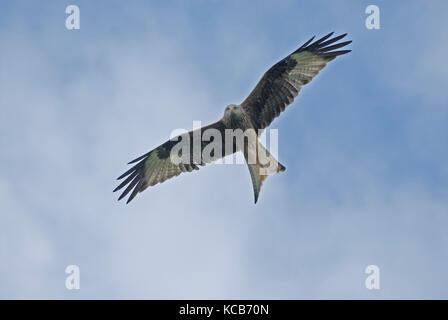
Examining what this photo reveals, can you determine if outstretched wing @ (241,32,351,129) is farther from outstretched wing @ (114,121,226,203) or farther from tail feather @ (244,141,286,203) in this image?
outstretched wing @ (114,121,226,203)

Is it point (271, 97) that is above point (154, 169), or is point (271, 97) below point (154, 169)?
above

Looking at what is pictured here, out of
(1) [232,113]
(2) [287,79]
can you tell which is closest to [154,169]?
(1) [232,113]

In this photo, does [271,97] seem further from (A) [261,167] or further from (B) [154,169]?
(B) [154,169]

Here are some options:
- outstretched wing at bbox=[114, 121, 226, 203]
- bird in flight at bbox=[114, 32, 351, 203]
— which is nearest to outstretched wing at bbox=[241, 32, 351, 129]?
bird in flight at bbox=[114, 32, 351, 203]

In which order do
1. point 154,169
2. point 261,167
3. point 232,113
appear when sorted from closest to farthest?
1. point 232,113
2. point 261,167
3. point 154,169

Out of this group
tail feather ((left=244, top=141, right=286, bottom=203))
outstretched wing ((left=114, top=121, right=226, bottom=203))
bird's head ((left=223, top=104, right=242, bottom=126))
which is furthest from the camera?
outstretched wing ((left=114, top=121, right=226, bottom=203))

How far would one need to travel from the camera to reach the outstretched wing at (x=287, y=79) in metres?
10.5

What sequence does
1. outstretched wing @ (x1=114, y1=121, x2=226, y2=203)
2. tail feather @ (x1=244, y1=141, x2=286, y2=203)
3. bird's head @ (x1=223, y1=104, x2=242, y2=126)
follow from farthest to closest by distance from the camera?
1. outstretched wing @ (x1=114, y1=121, x2=226, y2=203)
2. tail feather @ (x1=244, y1=141, x2=286, y2=203)
3. bird's head @ (x1=223, y1=104, x2=242, y2=126)

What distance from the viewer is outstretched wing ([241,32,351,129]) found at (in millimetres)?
10453

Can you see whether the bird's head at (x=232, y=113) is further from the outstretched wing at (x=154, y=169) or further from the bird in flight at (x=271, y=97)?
the outstretched wing at (x=154, y=169)

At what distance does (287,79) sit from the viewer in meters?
10.5
